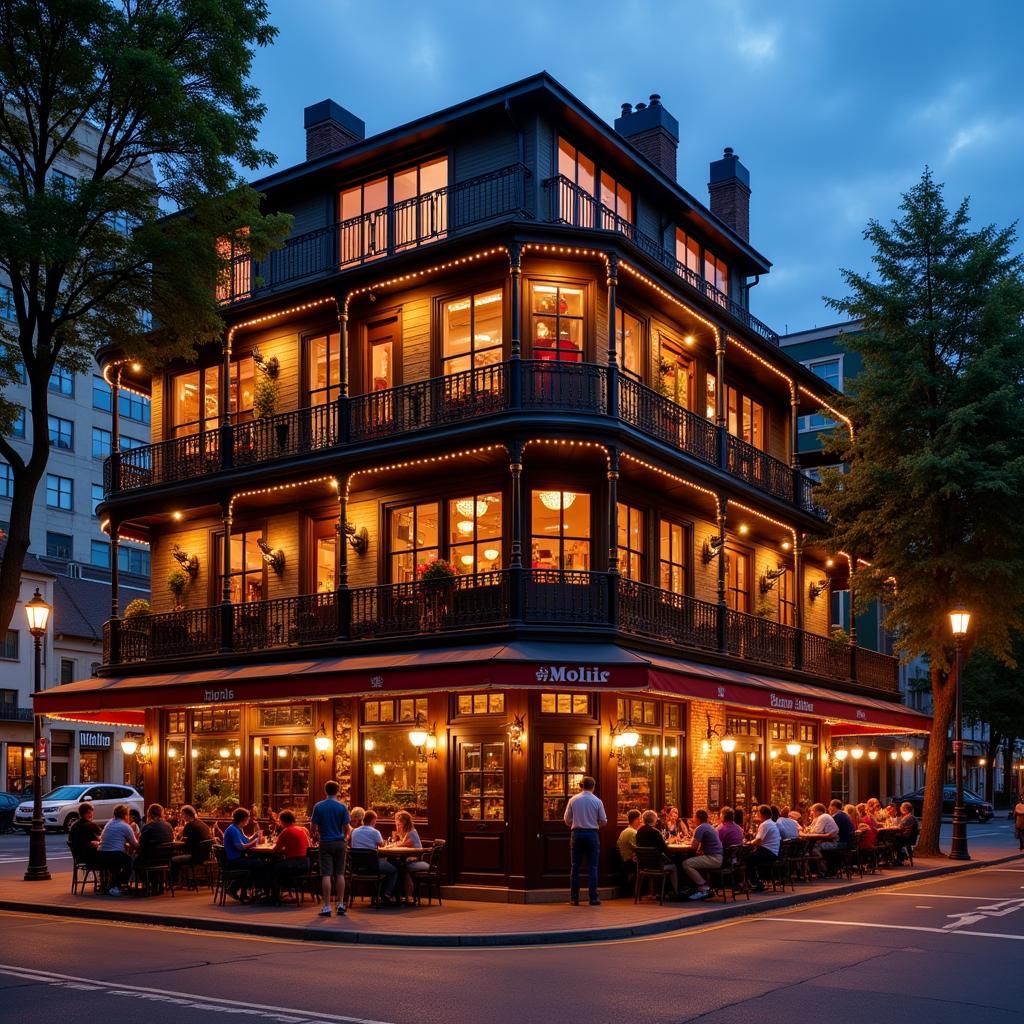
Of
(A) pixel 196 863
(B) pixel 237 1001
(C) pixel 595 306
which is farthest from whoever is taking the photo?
(C) pixel 595 306

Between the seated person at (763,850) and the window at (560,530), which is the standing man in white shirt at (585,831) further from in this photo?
the window at (560,530)

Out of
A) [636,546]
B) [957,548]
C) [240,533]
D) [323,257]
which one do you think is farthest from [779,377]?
[240,533]

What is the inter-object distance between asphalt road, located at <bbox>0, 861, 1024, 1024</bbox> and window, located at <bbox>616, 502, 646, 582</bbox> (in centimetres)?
816

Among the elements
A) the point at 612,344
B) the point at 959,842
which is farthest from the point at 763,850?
the point at 959,842

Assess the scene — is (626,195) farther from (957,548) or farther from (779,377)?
(957,548)

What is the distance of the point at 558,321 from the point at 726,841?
9.67 meters

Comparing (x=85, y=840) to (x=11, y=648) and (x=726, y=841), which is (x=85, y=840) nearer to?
(x=726, y=841)

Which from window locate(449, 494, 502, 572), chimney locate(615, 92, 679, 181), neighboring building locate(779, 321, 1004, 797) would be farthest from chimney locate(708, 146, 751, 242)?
neighboring building locate(779, 321, 1004, 797)

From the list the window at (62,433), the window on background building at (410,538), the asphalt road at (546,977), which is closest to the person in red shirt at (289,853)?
the asphalt road at (546,977)

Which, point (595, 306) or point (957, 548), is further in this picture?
point (957, 548)

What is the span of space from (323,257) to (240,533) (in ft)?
20.3

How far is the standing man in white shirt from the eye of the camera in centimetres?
1942

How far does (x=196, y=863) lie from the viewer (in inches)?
845

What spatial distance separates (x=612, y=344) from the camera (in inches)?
885
